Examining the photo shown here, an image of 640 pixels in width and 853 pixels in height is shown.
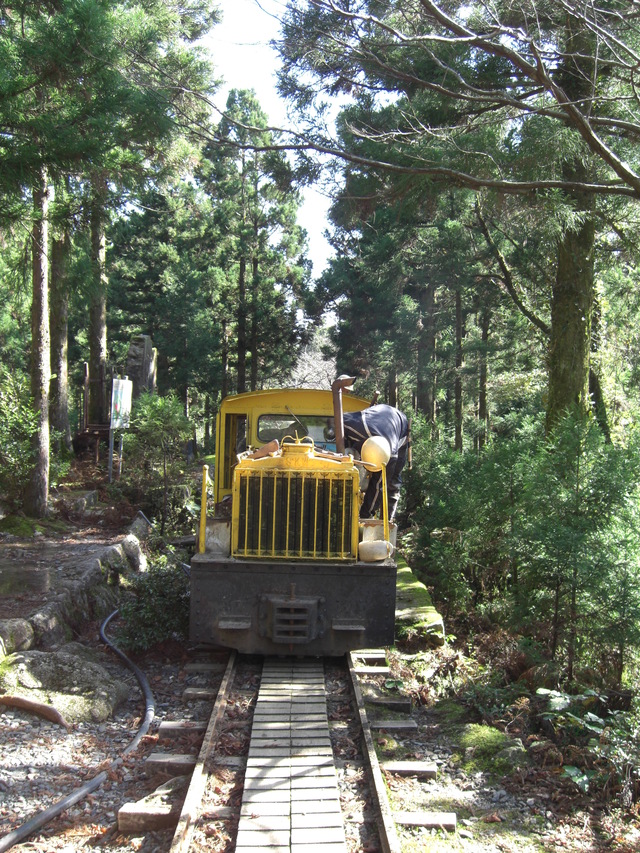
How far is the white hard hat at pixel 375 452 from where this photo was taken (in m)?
7.00

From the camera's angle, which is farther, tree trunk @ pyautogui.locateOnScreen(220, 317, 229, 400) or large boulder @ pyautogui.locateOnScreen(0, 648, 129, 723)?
tree trunk @ pyautogui.locateOnScreen(220, 317, 229, 400)

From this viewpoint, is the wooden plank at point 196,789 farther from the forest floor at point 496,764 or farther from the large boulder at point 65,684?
the large boulder at point 65,684

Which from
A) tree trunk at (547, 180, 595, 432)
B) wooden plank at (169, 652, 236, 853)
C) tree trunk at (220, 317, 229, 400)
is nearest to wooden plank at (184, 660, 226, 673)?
wooden plank at (169, 652, 236, 853)

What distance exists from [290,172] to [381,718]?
24.8 ft

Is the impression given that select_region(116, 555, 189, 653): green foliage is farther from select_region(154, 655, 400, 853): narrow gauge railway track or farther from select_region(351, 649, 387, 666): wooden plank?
select_region(351, 649, 387, 666): wooden plank

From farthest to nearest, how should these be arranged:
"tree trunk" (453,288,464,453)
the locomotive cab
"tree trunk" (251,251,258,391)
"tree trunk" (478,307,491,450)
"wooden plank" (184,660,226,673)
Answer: "tree trunk" (251,251,258,391) < "tree trunk" (453,288,464,453) < "tree trunk" (478,307,491,450) < "wooden plank" (184,660,226,673) < the locomotive cab

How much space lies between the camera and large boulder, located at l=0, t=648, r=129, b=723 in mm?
5785

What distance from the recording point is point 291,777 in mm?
4551

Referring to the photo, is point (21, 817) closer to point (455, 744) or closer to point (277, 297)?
point (455, 744)

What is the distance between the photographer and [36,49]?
7914mm

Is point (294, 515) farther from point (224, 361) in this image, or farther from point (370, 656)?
point (224, 361)

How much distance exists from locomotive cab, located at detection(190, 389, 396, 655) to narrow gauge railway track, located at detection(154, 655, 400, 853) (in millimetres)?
395

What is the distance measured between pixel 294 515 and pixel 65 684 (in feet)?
7.91

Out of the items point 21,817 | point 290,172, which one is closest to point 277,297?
point 290,172
